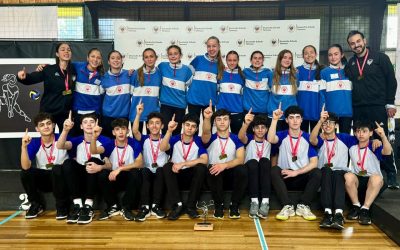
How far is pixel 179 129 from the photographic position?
4.04m

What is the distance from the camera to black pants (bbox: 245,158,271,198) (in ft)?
11.3

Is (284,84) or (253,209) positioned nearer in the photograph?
(253,209)

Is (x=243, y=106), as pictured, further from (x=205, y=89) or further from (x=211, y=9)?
(x=211, y=9)

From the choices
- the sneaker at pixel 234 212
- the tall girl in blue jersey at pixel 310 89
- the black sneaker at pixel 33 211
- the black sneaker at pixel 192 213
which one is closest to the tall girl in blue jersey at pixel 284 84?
the tall girl in blue jersey at pixel 310 89

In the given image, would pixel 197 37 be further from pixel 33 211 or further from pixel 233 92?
pixel 33 211

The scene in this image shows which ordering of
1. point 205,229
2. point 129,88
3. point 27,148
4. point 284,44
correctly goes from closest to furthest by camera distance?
1. point 205,229
2. point 27,148
3. point 129,88
4. point 284,44

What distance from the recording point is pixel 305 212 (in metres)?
3.32

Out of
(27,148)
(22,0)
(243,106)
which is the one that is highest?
(22,0)

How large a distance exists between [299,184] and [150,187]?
4.76ft

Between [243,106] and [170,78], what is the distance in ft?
2.87

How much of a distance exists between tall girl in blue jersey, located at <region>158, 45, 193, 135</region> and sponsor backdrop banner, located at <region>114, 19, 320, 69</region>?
1.32 m

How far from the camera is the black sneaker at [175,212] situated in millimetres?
3342

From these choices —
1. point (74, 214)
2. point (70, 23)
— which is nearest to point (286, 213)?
point (74, 214)

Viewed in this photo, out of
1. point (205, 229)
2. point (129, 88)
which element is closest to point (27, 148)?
point (129, 88)
